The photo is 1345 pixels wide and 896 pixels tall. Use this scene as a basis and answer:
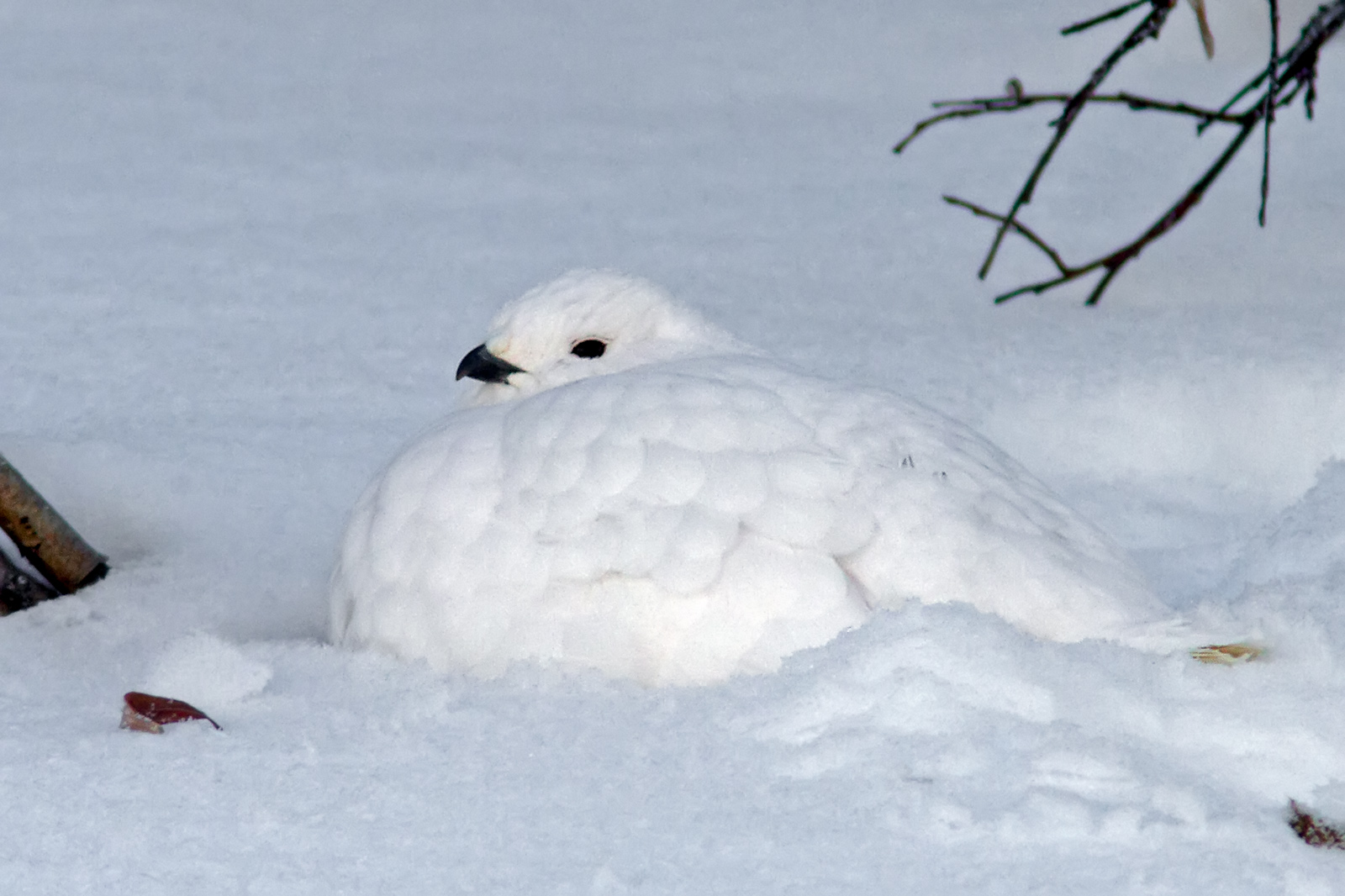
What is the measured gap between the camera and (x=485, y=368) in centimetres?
254

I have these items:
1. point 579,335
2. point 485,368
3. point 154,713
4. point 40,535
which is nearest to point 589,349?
point 579,335

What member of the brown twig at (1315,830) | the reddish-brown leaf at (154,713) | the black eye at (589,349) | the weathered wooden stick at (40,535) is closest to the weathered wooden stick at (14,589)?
the weathered wooden stick at (40,535)

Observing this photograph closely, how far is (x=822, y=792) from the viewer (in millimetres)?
1583

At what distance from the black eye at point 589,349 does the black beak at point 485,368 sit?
0.32ft

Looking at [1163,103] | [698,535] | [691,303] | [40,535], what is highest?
[1163,103]

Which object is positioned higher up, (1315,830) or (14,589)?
(1315,830)

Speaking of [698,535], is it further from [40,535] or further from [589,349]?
[40,535]

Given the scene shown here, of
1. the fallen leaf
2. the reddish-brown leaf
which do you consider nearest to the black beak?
the reddish-brown leaf

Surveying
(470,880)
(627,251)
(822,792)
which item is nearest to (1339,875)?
(822,792)

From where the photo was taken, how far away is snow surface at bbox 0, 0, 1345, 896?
5.00ft

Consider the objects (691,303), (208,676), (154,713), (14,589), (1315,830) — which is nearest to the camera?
(1315,830)

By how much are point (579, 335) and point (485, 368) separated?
0.49 ft

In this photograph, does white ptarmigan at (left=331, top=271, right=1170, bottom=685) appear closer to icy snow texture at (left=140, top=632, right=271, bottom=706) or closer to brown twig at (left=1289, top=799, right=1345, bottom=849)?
icy snow texture at (left=140, top=632, right=271, bottom=706)

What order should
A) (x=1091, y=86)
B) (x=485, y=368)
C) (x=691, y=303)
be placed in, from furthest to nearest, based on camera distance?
1. (x=691, y=303)
2. (x=485, y=368)
3. (x=1091, y=86)
